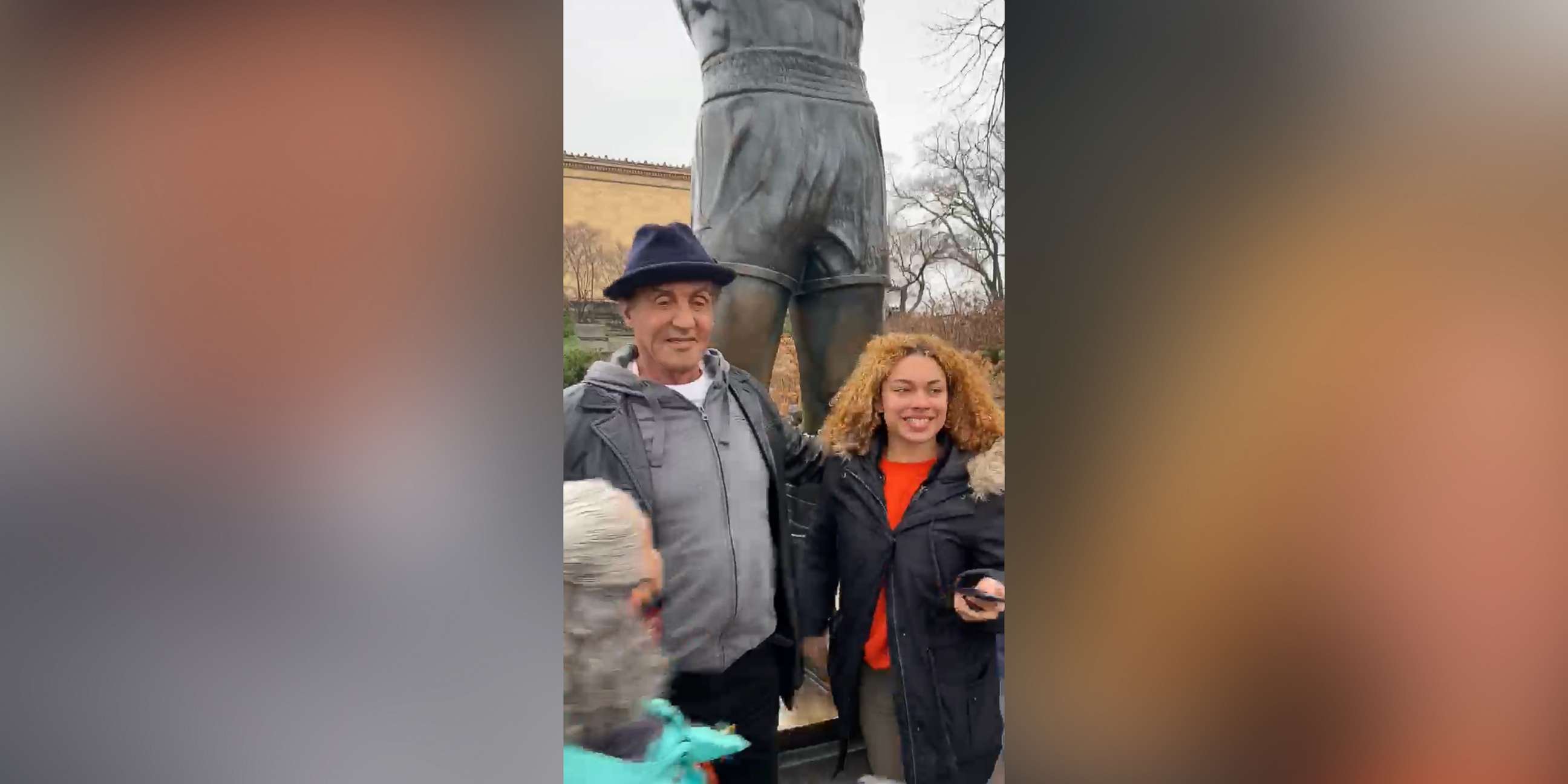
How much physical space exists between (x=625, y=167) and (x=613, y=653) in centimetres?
89

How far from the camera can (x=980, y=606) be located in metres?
2.04

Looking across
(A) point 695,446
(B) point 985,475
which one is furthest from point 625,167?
(B) point 985,475

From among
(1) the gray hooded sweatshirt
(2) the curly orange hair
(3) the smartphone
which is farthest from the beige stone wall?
(3) the smartphone

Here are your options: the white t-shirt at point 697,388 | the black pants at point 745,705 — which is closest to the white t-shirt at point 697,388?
the white t-shirt at point 697,388

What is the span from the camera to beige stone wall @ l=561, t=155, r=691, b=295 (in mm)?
1757

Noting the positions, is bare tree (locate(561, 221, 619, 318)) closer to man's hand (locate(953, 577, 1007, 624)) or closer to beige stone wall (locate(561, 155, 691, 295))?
beige stone wall (locate(561, 155, 691, 295))

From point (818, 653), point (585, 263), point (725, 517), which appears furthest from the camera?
point (818, 653)

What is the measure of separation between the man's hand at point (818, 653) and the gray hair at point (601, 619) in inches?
12.7

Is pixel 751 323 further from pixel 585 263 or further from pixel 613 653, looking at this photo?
pixel 613 653
